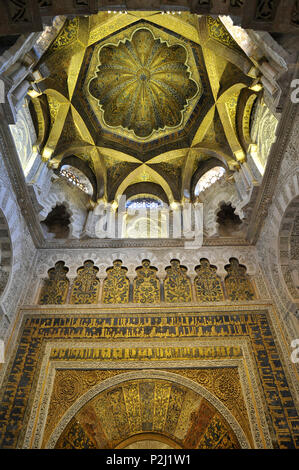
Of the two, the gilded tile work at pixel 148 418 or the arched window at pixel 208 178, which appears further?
the arched window at pixel 208 178

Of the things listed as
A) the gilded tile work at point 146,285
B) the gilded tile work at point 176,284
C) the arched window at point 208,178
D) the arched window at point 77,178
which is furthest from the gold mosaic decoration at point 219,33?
the gilded tile work at point 146,285

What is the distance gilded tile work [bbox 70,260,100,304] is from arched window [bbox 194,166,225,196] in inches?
143

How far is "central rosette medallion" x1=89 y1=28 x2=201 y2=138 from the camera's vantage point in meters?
8.80

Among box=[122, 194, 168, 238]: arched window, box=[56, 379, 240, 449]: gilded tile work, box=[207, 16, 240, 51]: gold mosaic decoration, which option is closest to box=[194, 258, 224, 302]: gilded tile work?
box=[122, 194, 168, 238]: arched window

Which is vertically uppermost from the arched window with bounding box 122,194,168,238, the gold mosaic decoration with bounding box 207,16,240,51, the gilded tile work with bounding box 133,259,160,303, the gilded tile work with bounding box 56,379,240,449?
the gold mosaic decoration with bounding box 207,16,240,51

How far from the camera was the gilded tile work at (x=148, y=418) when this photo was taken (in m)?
5.20

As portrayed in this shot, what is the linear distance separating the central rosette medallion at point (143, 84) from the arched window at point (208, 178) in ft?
6.09

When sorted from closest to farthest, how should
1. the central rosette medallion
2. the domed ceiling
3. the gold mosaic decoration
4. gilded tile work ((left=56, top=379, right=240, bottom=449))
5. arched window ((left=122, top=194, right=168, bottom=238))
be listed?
gilded tile work ((left=56, top=379, right=240, bottom=449)), the gold mosaic decoration, the domed ceiling, the central rosette medallion, arched window ((left=122, top=194, right=168, bottom=238))

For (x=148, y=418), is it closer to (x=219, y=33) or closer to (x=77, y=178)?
(x=77, y=178)

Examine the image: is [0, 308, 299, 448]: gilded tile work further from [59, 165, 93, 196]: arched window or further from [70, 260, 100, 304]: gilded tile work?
[59, 165, 93, 196]: arched window

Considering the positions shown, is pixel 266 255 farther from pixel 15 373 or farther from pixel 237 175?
pixel 15 373

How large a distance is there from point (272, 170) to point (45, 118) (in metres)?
5.52

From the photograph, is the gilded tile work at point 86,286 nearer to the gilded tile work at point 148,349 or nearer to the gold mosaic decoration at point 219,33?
the gilded tile work at point 148,349

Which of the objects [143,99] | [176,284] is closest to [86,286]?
[176,284]
